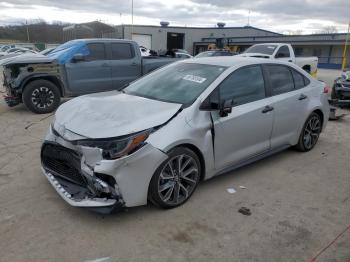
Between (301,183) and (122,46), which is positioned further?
(122,46)

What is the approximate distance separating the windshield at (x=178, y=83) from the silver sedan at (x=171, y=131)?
0.01 metres

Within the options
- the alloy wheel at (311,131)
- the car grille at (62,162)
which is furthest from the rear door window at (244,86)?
the car grille at (62,162)

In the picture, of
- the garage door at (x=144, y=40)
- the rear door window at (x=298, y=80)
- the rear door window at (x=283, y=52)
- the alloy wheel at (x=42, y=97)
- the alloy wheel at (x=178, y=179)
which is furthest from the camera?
the garage door at (x=144, y=40)

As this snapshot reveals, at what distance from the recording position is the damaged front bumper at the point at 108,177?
3.18 meters

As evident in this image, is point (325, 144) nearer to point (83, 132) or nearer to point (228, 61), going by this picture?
point (228, 61)

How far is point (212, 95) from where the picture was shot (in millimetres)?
3969

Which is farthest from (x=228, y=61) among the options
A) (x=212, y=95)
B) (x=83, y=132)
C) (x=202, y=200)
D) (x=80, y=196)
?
(x=80, y=196)

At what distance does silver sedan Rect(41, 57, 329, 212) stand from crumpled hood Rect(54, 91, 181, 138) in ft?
0.04

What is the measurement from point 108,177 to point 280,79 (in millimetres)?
3105

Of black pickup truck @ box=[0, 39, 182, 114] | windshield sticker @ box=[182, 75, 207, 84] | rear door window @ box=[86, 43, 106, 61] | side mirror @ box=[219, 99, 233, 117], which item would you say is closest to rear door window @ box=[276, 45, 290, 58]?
black pickup truck @ box=[0, 39, 182, 114]

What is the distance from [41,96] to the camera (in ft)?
27.0

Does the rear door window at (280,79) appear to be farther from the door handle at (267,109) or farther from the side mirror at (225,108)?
the side mirror at (225,108)

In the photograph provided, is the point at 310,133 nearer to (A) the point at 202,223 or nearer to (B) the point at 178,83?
(B) the point at 178,83

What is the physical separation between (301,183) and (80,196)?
2.93 m
